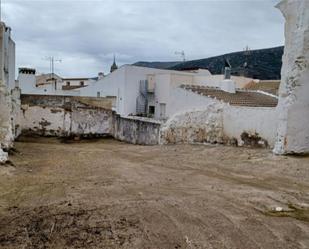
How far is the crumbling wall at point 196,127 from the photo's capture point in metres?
14.7

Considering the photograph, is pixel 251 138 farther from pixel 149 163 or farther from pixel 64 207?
pixel 64 207

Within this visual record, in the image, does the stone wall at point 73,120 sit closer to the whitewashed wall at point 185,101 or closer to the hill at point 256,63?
the whitewashed wall at point 185,101

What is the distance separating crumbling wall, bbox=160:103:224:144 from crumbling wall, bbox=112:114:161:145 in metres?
1.01

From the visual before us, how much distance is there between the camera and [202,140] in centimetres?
1522

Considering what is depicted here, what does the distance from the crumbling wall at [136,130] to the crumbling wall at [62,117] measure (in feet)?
3.21

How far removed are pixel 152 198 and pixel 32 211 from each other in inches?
84.2

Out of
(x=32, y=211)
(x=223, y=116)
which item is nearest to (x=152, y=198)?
(x=32, y=211)

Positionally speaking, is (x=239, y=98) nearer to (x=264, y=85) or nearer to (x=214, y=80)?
(x=214, y=80)

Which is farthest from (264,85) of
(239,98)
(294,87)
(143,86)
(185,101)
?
(294,87)

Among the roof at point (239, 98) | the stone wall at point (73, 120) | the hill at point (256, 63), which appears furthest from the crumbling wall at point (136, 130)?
the hill at point (256, 63)

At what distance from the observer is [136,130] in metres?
20.1

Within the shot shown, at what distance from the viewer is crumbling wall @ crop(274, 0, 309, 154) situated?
10.8m

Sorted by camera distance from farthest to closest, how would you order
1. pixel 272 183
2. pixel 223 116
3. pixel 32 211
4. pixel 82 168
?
pixel 223 116 → pixel 82 168 → pixel 272 183 → pixel 32 211

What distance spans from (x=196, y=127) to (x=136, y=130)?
550 cm
